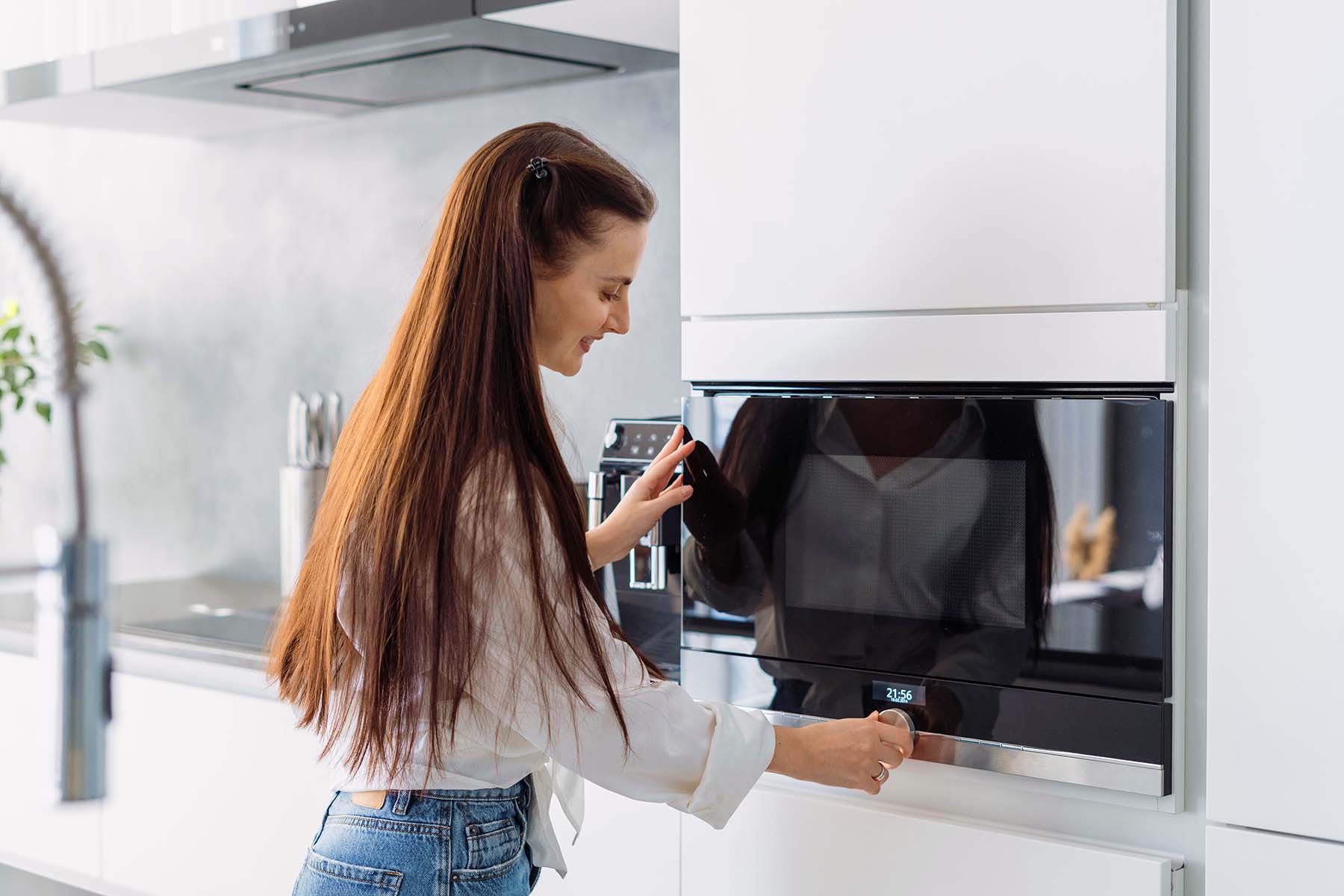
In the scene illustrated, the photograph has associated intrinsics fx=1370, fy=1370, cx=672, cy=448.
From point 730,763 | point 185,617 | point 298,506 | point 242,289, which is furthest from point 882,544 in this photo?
point 242,289

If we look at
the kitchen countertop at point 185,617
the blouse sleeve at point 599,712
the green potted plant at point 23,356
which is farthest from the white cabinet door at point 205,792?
the green potted plant at point 23,356

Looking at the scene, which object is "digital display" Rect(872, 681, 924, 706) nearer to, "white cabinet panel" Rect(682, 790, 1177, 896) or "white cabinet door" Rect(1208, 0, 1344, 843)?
"white cabinet panel" Rect(682, 790, 1177, 896)

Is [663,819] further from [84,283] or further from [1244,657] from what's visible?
[84,283]

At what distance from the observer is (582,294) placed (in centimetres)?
116

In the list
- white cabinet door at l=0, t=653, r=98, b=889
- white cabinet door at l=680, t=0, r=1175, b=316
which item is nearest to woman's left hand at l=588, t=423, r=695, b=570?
white cabinet door at l=680, t=0, r=1175, b=316

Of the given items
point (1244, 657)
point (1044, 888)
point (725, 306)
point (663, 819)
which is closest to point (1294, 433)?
point (1244, 657)

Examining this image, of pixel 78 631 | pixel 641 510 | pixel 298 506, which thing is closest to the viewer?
pixel 78 631

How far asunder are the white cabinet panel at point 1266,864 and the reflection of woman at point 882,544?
220 millimetres

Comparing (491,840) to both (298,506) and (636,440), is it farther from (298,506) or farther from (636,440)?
(298,506)

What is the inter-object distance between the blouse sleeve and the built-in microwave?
0.73 feet

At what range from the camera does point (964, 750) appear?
127 centimetres

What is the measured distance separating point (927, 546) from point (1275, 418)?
1.08ft

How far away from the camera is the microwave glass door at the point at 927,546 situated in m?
1.18

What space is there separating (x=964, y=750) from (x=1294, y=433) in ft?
1.35
